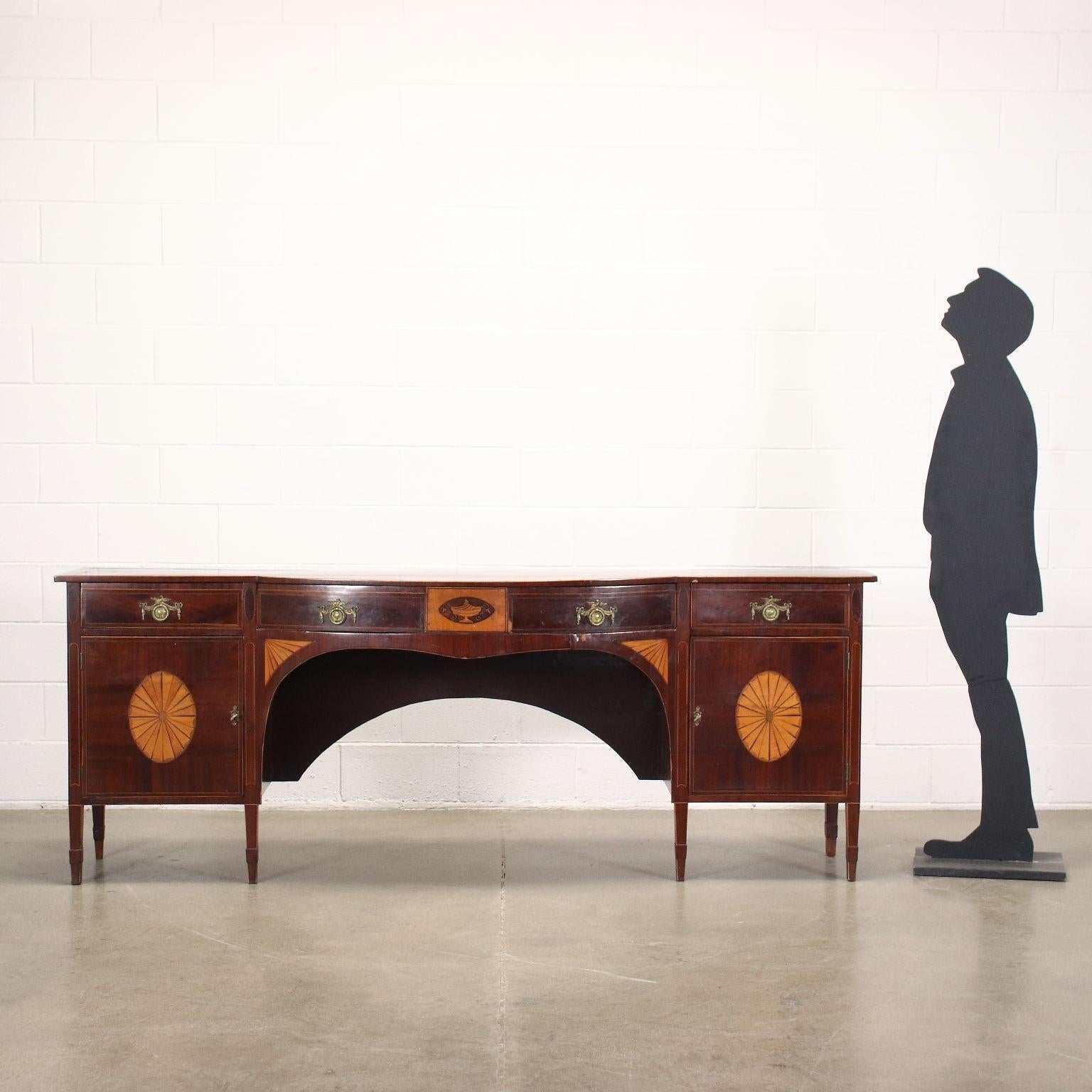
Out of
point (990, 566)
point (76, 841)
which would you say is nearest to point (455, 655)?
point (76, 841)

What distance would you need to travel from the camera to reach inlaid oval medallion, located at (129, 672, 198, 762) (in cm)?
308

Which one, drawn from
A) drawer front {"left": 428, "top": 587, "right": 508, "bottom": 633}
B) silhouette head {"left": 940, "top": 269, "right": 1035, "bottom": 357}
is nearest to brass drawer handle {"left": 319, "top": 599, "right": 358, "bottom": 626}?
drawer front {"left": 428, "top": 587, "right": 508, "bottom": 633}

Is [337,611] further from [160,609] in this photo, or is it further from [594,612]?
[594,612]

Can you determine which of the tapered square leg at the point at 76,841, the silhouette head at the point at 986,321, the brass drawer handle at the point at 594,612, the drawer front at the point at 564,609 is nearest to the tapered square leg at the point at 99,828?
the tapered square leg at the point at 76,841

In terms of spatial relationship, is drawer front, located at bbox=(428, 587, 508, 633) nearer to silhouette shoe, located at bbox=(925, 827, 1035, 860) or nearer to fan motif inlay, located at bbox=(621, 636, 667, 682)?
fan motif inlay, located at bbox=(621, 636, 667, 682)

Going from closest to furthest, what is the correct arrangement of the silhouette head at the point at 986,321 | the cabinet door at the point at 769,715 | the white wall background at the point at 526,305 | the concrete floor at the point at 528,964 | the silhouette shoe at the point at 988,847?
the concrete floor at the point at 528,964
the cabinet door at the point at 769,715
the silhouette shoe at the point at 988,847
the silhouette head at the point at 986,321
the white wall background at the point at 526,305

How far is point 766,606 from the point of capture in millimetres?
3133

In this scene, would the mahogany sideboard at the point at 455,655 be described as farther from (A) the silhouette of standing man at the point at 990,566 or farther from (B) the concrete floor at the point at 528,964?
(A) the silhouette of standing man at the point at 990,566

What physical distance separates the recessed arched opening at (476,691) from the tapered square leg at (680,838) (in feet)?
0.82

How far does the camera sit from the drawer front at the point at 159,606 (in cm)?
307

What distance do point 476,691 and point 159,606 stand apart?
0.90 m

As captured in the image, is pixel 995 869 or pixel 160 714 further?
pixel 995 869

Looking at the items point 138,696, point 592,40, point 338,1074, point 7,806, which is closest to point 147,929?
point 138,696

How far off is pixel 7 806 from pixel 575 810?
5.96 ft
